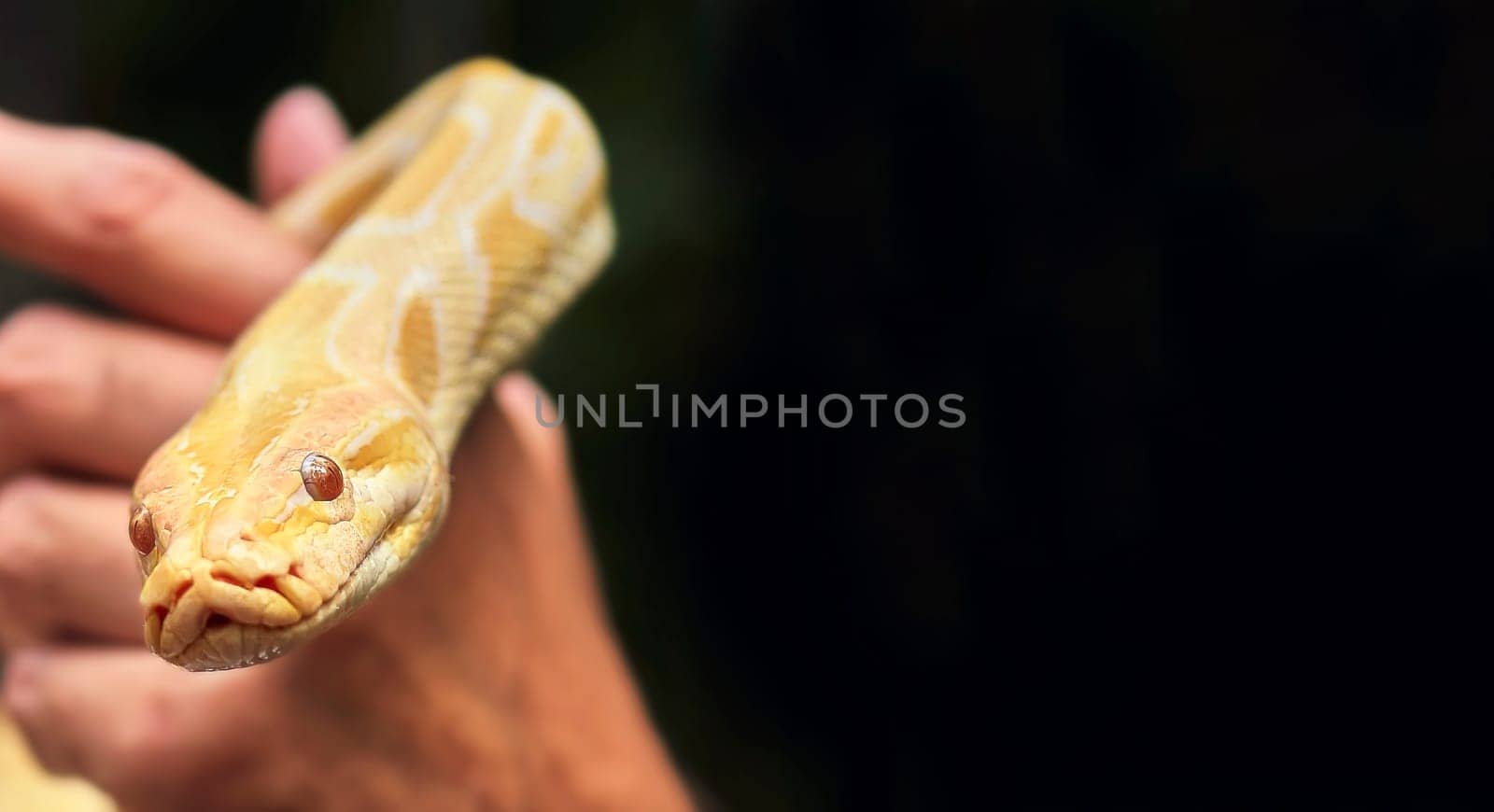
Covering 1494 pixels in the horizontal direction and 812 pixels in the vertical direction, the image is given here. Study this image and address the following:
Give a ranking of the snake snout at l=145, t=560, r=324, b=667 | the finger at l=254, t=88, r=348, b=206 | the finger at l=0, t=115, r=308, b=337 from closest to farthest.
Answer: the snake snout at l=145, t=560, r=324, b=667
the finger at l=0, t=115, r=308, b=337
the finger at l=254, t=88, r=348, b=206

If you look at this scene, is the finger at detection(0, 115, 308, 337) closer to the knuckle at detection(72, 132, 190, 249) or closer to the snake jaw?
the knuckle at detection(72, 132, 190, 249)

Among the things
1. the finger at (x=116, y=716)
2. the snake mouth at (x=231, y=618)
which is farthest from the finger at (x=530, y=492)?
the snake mouth at (x=231, y=618)

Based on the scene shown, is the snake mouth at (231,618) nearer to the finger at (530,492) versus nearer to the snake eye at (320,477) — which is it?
the snake eye at (320,477)

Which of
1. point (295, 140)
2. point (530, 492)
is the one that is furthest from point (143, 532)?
point (295, 140)

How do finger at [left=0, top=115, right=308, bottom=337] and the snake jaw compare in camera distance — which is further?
finger at [left=0, top=115, right=308, bottom=337]

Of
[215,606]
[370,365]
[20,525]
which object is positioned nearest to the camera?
[215,606]

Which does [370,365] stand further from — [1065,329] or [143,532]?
[1065,329]

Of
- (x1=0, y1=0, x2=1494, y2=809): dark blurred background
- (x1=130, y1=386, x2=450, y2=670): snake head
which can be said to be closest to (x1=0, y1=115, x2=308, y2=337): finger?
(x1=0, y1=0, x2=1494, y2=809): dark blurred background

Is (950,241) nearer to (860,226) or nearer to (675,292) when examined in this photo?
(860,226)
